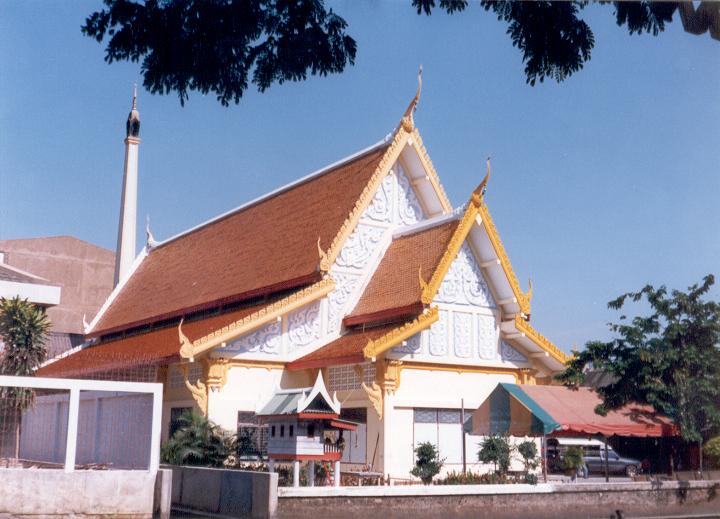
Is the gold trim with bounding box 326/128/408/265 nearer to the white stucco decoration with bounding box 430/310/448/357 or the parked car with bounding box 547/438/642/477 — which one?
the white stucco decoration with bounding box 430/310/448/357

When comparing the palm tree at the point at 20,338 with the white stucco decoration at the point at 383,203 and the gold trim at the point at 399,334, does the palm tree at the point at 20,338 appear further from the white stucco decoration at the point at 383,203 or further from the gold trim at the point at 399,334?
the gold trim at the point at 399,334

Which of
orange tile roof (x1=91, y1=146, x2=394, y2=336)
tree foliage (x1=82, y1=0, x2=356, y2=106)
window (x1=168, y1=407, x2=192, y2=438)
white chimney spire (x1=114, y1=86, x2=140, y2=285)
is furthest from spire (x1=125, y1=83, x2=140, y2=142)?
tree foliage (x1=82, y1=0, x2=356, y2=106)

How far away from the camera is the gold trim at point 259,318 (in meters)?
20.1

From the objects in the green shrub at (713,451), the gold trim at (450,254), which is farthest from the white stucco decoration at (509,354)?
the green shrub at (713,451)

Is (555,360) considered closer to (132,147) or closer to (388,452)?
(388,452)

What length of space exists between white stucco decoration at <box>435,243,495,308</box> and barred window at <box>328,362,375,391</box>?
2711mm

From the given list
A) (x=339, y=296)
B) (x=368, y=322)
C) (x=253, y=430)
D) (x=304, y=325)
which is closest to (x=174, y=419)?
(x=253, y=430)

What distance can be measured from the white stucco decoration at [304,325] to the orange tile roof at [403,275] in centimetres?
87

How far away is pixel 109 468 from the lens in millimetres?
16859

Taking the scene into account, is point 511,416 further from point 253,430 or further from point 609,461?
point 609,461

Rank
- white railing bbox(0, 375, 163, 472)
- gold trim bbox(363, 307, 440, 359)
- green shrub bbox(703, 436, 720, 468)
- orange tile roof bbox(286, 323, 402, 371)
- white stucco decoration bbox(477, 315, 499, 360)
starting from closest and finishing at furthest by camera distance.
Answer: white railing bbox(0, 375, 163, 472) < green shrub bbox(703, 436, 720, 468) < gold trim bbox(363, 307, 440, 359) < orange tile roof bbox(286, 323, 402, 371) < white stucco decoration bbox(477, 315, 499, 360)

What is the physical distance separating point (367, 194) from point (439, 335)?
452 centimetres

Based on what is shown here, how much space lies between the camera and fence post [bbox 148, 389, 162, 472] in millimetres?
16188

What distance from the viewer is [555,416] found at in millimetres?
18531
